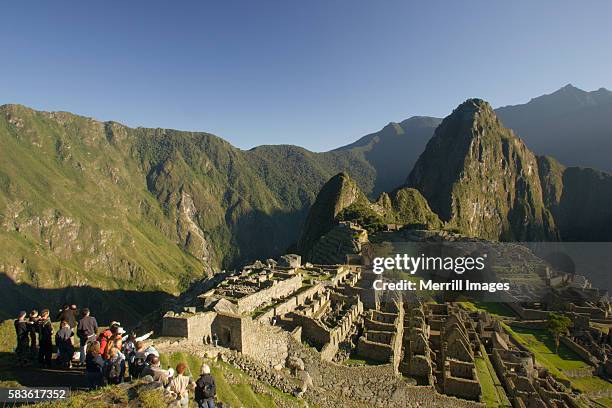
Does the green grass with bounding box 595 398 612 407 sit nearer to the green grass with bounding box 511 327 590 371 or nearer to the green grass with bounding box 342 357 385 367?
the green grass with bounding box 511 327 590 371

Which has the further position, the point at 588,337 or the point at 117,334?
the point at 588,337

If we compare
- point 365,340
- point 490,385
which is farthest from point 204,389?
point 490,385

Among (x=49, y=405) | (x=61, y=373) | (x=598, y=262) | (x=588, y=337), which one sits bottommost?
(x=598, y=262)

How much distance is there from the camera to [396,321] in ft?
114

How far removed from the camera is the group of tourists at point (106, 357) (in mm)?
12195

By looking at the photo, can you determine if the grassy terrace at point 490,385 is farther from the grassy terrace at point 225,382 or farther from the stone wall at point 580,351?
the grassy terrace at point 225,382

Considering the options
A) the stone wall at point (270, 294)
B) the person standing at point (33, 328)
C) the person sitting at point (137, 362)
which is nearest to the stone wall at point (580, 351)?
the stone wall at point (270, 294)

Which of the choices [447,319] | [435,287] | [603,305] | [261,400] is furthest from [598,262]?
[261,400]

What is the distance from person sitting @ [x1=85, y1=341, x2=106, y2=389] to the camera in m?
13.1

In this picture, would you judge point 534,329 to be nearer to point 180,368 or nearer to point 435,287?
point 435,287

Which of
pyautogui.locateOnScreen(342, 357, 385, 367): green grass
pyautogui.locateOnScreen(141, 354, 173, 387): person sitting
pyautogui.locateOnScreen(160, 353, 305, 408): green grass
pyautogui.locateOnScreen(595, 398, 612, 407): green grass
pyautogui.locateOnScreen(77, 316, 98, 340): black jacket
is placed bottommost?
pyautogui.locateOnScreen(595, 398, 612, 407): green grass

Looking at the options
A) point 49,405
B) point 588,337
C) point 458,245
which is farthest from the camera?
point 458,245

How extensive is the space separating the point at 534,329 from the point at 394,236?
170ft

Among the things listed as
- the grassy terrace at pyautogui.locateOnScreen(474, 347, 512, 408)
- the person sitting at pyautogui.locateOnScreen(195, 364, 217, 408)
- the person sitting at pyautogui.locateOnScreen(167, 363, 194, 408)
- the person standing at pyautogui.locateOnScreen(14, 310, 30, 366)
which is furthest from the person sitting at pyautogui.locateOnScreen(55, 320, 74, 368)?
the grassy terrace at pyautogui.locateOnScreen(474, 347, 512, 408)
